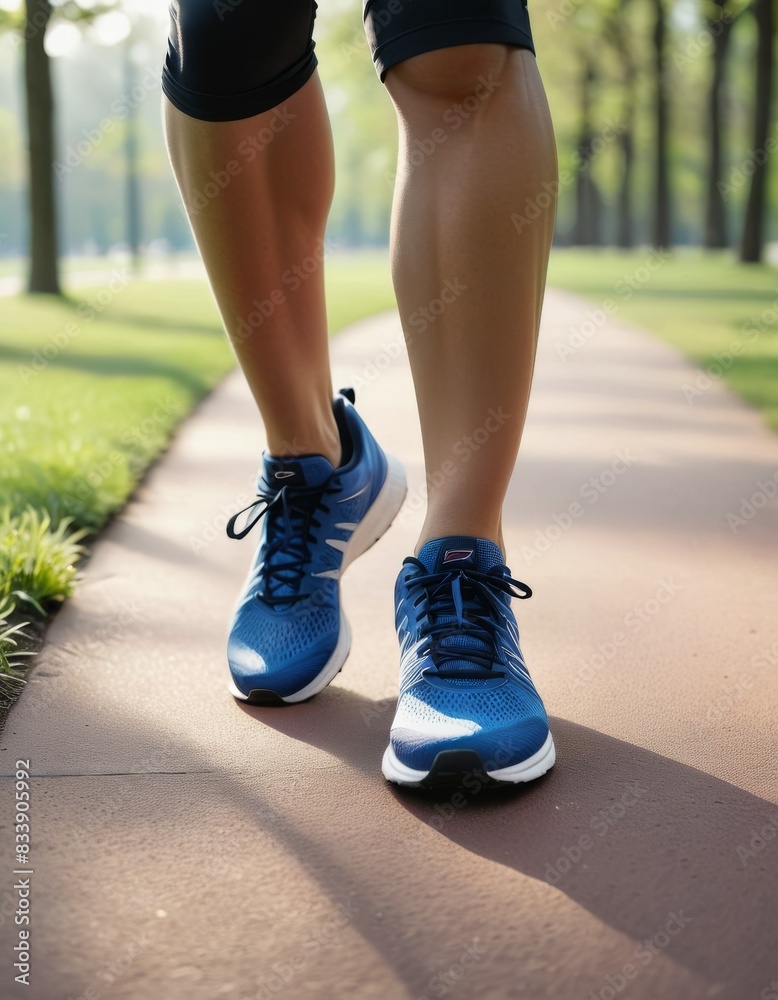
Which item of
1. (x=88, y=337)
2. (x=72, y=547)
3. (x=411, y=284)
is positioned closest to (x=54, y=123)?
(x=88, y=337)

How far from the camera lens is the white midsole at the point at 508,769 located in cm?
143

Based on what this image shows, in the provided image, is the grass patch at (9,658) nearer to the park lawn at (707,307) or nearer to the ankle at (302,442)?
the ankle at (302,442)

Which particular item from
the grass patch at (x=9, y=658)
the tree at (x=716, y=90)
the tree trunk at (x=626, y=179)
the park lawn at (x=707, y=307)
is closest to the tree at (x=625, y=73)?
the tree trunk at (x=626, y=179)

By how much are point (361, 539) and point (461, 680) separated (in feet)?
1.80

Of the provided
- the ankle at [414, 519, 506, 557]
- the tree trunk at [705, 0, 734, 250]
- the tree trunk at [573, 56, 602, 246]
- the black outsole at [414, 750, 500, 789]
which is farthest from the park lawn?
the tree trunk at [573, 56, 602, 246]

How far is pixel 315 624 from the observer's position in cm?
183

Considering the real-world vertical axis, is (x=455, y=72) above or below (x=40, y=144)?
above

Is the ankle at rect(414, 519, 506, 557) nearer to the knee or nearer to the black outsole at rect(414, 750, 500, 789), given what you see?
the black outsole at rect(414, 750, 500, 789)

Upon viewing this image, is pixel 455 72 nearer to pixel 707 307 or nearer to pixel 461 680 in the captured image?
pixel 461 680

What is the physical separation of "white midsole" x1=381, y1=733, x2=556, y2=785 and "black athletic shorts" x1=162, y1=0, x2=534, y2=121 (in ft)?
3.19

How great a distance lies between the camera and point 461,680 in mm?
1545

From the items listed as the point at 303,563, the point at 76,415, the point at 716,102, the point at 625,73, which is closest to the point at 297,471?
the point at 303,563

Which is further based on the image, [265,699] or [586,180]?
[586,180]

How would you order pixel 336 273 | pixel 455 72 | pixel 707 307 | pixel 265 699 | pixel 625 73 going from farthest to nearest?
pixel 625 73 → pixel 336 273 → pixel 707 307 → pixel 265 699 → pixel 455 72
